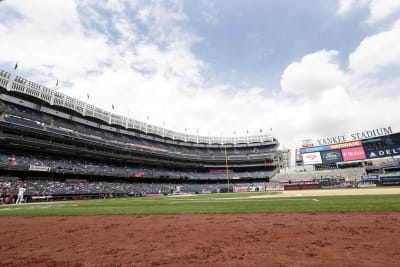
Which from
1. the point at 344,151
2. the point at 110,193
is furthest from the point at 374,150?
the point at 110,193

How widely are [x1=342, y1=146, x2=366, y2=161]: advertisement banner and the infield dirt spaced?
61.5m

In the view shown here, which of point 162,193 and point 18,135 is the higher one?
point 18,135

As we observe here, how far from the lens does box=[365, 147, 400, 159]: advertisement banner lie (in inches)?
2151

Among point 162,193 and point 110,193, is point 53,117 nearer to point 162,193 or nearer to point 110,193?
point 110,193

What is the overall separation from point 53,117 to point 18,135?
410 inches

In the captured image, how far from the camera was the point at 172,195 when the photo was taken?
55531 mm

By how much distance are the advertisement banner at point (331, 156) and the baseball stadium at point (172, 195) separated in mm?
281

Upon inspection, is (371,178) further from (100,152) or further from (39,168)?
(39,168)

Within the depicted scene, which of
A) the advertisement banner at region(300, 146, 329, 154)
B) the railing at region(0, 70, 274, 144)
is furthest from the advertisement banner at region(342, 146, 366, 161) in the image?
the railing at region(0, 70, 274, 144)

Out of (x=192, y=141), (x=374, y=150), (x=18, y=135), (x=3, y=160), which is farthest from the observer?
(x=192, y=141)

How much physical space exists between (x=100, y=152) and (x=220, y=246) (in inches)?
2113

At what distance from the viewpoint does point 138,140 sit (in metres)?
71.2

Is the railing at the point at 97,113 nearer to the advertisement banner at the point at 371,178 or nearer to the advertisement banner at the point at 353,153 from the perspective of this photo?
the advertisement banner at the point at 353,153

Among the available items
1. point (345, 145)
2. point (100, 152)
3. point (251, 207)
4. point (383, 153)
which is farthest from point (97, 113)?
point (383, 153)
